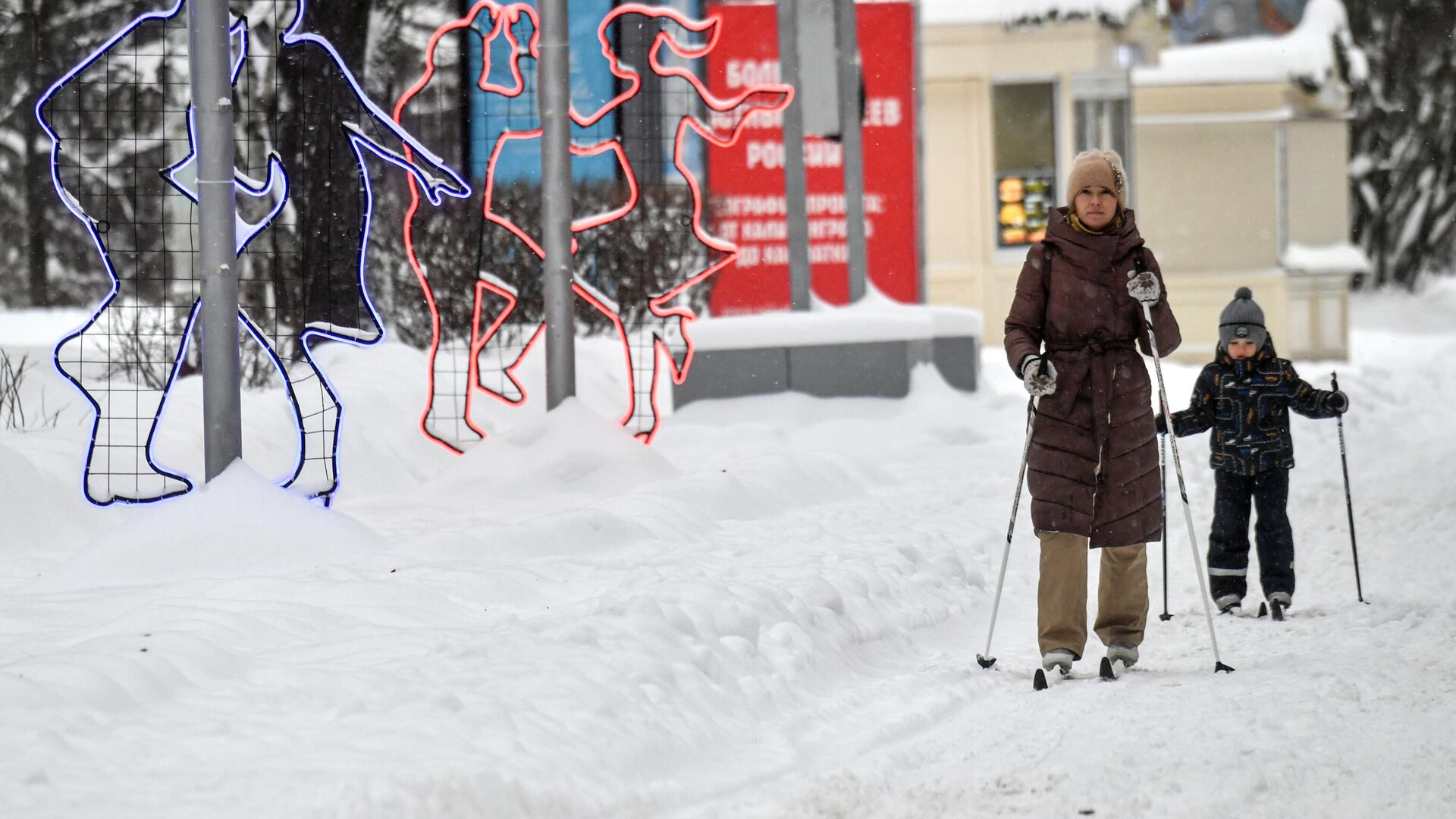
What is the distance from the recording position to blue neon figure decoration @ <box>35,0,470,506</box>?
8.83 meters

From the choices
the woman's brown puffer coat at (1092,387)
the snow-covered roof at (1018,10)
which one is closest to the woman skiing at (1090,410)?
the woman's brown puffer coat at (1092,387)

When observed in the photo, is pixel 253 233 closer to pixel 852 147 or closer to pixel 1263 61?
pixel 852 147

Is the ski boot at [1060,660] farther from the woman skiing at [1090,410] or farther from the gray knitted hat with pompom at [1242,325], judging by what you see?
the gray knitted hat with pompom at [1242,325]

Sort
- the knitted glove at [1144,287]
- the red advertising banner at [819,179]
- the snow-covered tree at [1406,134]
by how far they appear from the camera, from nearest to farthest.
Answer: the knitted glove at [1144,287] → the red advertising banner at [819,179] → the snow-covered tree at [1406,134]

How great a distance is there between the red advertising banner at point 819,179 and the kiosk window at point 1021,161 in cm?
592

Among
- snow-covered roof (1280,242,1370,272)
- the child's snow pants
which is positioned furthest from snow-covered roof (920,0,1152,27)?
the child's snow pants

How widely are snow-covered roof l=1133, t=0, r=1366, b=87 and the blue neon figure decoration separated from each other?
38.6 feet

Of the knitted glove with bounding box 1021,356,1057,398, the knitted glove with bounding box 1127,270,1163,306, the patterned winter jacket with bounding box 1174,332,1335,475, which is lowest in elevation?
the patterned winter jacket with bounding box 1174,332,1335,475

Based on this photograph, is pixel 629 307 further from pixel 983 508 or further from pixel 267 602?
pixel 267 602

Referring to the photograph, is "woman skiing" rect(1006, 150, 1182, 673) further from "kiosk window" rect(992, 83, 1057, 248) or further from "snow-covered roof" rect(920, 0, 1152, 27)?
"kiosk window" rect(992, 83, 1057, 248)

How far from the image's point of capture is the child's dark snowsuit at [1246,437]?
8.41 meters

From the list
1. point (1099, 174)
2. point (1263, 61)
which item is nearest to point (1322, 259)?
point (1263, 61)

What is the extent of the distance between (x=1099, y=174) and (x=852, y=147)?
36.3 ft

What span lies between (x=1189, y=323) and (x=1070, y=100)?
137 inches
